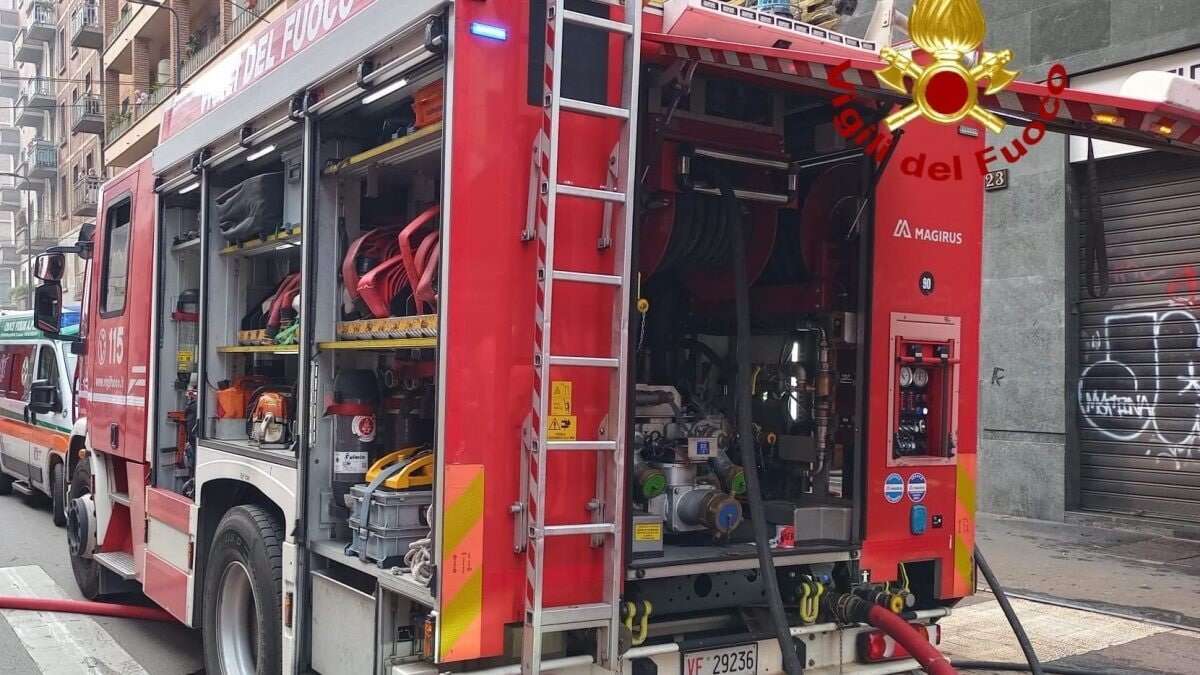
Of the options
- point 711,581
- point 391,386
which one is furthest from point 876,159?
point 391,386

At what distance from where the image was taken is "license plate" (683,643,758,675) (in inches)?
158

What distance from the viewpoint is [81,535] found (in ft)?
24.4

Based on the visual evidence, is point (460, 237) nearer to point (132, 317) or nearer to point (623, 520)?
point (623, 520)

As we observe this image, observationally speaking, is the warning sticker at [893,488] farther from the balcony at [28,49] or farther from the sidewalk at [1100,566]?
the balcony at [28,49]

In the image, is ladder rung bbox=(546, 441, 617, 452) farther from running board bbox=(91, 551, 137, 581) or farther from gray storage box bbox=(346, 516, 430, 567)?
running board bbox=(91, 551, 137, 581)

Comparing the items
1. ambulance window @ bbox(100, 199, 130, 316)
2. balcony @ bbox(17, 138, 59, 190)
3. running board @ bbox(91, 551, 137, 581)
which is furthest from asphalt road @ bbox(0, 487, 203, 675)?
balcony @ bbox(17, 138, 59, 190)

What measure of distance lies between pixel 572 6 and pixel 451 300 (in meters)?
1.10

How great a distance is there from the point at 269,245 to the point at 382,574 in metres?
2.19

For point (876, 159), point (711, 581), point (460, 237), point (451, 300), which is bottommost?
point (711, 581)

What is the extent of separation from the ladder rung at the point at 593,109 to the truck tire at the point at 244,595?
2393 mm

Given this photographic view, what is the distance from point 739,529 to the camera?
181 inches

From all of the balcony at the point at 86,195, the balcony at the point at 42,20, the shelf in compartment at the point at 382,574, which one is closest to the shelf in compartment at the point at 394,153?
the shelf in compartment at the point at 382,574

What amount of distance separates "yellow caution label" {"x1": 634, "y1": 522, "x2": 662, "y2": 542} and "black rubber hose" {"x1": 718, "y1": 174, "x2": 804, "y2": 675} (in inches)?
14.2

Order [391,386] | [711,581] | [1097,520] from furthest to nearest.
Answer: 1. [1097,520]
2. [391,386]
3. [711,581]
